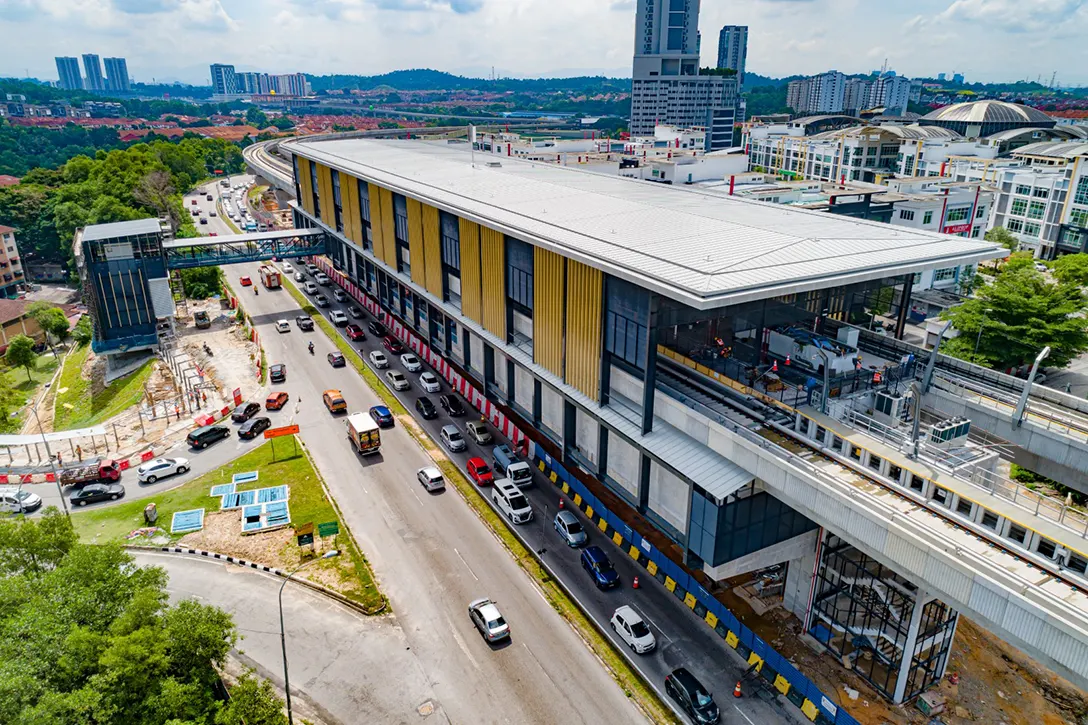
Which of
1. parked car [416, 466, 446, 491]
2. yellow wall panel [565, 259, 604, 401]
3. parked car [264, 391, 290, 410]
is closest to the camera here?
yellow wall panel [565, 259, 604, 401]

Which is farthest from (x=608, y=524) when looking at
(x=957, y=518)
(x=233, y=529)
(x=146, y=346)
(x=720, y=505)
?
(x=146, y=346)

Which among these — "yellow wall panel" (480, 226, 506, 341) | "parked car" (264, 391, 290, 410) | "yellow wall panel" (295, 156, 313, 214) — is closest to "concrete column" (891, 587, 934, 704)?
"yellow wall panel" (480, 226, 506, 341)

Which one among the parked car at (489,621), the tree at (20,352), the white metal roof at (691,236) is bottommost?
the tree at (20,352)

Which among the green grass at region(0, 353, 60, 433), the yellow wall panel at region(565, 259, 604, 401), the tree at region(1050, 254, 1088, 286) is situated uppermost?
the yellow wall panel at region(565, 259, 604, 401)

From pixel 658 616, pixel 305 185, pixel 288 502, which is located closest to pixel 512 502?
pixel 658 616

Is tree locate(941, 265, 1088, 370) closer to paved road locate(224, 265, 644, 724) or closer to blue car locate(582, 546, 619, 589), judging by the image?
blue car locate(582, 546, 619, 589)

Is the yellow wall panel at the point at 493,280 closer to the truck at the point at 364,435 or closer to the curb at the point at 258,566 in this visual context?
the truck at the point at 364,435

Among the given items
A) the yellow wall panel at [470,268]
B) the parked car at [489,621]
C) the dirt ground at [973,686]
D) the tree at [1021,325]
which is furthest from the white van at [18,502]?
the tree at [1021,325]

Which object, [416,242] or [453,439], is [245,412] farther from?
[416,242]
